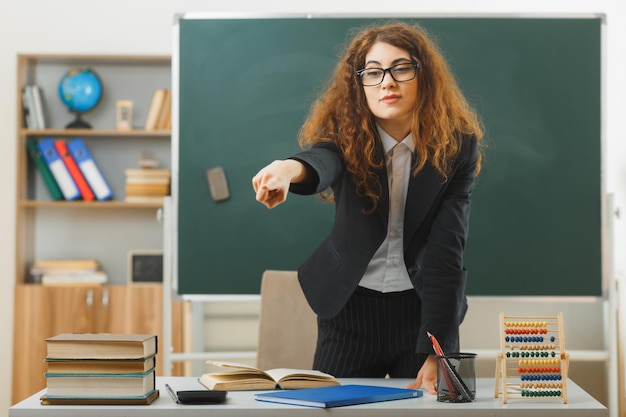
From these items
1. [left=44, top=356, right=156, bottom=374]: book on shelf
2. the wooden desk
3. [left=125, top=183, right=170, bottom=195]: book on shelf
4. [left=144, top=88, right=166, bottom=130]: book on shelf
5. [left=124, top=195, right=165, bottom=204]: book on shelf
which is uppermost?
[left=144, top=88, right=166, bottom=130]: book on shelf

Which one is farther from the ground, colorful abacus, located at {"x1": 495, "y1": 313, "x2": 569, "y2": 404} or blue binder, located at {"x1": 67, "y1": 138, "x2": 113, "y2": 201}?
blue binder, located at {"x1": 67, "y1": 138, "x2": 113, "y2": 201}

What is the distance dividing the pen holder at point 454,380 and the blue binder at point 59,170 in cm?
315

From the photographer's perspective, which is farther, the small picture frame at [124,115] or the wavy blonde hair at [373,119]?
the small picture frame at [124,115]

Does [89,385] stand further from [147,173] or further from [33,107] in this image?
[33,107]

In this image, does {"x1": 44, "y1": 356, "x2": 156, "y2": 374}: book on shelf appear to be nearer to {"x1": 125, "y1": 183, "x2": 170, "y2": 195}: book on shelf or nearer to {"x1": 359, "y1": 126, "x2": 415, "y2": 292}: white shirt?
{"x1": 359, "y1": 126, "x2": 415, "y2": 292}: white shirt

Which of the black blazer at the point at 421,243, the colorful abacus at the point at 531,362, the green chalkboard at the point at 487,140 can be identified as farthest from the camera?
the green chalkboard at the point at 487,140

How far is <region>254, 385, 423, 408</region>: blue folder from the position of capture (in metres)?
1.50

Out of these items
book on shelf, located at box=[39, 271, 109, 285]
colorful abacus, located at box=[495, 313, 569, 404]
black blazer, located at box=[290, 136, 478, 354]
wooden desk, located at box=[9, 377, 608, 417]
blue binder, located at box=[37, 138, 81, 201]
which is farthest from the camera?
blue binder, located at box=[37, 138, 81, 201]

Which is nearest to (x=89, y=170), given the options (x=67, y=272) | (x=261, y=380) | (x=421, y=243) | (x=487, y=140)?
(x=67, y=272)

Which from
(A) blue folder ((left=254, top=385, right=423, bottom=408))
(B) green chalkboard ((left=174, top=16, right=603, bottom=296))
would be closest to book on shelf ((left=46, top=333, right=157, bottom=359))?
(A) blue folder ((left=254, top=385, right=423, bottom=408))

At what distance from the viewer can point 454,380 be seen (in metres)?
1.57

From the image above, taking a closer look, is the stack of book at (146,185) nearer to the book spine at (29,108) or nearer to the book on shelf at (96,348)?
the book spine at (29,108)

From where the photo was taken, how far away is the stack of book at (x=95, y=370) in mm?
1553

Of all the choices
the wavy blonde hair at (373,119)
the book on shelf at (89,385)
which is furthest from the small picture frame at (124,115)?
the book on shelf at (89,385)
